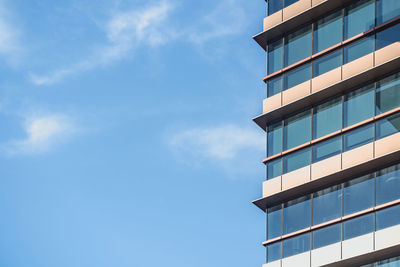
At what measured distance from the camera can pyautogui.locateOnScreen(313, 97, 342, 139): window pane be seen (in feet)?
180

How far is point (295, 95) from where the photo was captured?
57.3 metres

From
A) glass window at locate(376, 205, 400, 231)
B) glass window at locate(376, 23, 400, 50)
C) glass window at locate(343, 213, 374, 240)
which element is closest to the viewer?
glass window at locate(376, 205, 400, 231)

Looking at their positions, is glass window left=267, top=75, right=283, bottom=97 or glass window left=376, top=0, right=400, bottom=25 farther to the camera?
glass window left=267, top=75, right=283, bottom=97

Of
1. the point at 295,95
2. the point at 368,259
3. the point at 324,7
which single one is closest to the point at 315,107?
the point at 295,95

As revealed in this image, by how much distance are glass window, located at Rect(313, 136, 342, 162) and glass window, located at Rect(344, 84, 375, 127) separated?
96 centimetres

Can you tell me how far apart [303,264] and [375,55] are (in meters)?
10.6

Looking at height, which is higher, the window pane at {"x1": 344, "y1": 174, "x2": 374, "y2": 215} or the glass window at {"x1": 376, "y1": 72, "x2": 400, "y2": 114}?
the glass window at {"x1": 376, "y1": 72, "x2": 400, "y2": 114}

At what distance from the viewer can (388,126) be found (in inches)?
2058

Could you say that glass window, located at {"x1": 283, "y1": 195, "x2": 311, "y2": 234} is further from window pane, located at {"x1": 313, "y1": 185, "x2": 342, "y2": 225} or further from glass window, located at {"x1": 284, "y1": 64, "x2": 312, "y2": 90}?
glass window, located at {"x1": 284, "y1": 64, "x2": 312, "y2": 90}

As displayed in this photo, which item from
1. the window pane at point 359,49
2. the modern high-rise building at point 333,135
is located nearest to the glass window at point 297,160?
the modern high-rise building at point 333,135

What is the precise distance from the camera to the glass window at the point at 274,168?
5648 centimetres

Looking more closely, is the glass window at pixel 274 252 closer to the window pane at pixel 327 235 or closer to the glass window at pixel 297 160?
the window pane at pixel 327 235

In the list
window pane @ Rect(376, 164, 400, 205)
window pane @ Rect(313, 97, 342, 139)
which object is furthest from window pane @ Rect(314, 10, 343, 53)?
window pane @ Rect(376, 164, 400, 205)

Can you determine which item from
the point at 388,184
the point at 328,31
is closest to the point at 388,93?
the point at 388,184
